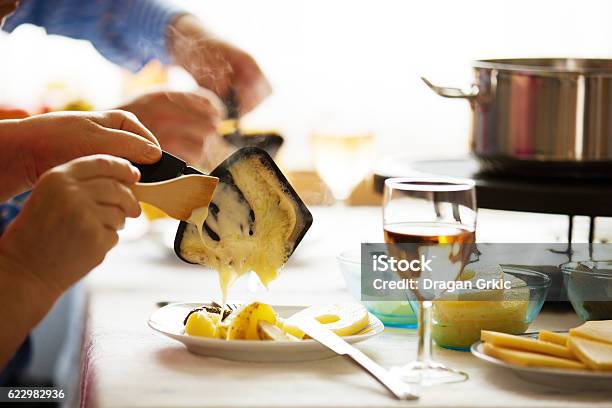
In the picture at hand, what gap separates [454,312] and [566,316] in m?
0.28

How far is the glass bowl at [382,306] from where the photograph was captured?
133 centimetres

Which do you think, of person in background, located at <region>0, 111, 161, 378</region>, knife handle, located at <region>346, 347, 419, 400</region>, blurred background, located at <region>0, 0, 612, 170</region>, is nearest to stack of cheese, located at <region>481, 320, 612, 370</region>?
knife handle, located at <region>346, 347, 419, 400</region>

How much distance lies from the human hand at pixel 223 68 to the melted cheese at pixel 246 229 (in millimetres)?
792

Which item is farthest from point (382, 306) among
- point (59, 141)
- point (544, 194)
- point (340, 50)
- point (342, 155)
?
point (340, 50)

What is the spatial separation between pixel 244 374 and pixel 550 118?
59 centimetres

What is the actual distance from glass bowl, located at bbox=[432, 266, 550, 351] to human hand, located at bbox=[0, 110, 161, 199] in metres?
0.40

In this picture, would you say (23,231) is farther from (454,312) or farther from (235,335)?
(454,312)

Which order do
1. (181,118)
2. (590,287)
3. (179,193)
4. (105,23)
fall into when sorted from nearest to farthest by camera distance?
(179,193)
(590,287)
(181,118)
(105,23)

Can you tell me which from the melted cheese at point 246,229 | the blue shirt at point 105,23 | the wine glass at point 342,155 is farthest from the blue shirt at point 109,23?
the melted cheese at point 246,229

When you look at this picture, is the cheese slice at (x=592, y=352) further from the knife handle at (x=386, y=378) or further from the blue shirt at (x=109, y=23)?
the blue shirt at (x=109, y=23)

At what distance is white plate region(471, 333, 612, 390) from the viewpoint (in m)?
1.03

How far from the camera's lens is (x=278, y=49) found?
9.68 ft

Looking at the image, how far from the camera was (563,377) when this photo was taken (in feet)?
3.41

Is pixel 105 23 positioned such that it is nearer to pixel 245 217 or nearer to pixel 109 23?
pixel 109 23
